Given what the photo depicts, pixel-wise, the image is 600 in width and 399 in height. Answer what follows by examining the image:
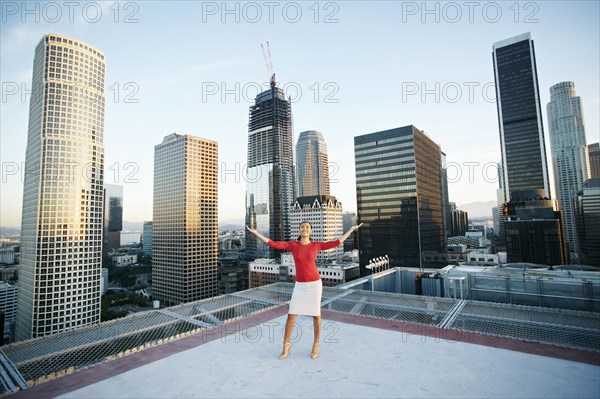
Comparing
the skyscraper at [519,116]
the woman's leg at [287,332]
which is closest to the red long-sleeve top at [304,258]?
the woman's leg at [287,332]

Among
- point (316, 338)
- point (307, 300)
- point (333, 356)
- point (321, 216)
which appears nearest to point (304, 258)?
point (307, 300)

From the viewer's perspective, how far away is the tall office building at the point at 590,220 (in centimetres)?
10656

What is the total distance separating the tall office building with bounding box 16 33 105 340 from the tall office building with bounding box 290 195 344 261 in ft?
230

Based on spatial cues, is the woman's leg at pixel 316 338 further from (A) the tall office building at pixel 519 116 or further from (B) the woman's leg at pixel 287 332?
(A) the tall office building at pixel 519 116

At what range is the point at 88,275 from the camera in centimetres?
6506

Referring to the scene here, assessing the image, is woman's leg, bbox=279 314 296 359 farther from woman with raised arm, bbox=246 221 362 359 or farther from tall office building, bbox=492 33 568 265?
tall office building, bbox=492 33 568 265

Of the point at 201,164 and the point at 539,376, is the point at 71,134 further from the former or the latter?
the point at 539,376

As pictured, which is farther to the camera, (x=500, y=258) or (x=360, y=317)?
(x=500, y=258)

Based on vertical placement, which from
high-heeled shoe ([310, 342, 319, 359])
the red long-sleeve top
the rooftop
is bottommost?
Answer: the rooftop

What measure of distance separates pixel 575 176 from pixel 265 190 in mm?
199128

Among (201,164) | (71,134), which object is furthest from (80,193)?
(201,164)

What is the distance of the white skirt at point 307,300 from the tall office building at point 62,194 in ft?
243

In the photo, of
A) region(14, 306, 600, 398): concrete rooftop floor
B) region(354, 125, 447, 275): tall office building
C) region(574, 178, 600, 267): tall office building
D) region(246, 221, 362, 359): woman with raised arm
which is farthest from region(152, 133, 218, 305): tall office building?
region(574, 178, 600, 267): tall office building

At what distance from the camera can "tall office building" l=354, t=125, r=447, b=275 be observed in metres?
91.0
